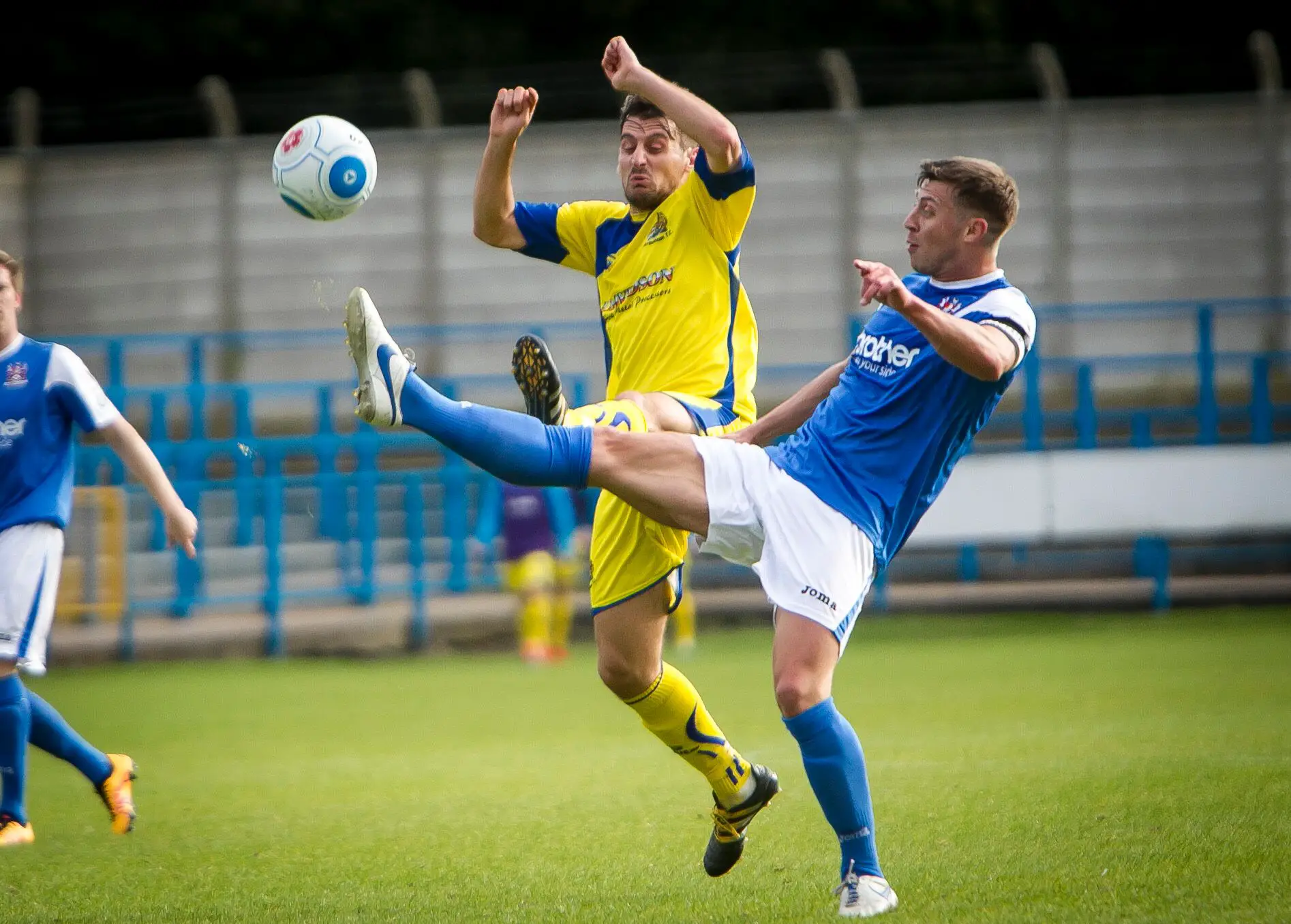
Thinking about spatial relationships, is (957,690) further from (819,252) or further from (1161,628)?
(819,252)

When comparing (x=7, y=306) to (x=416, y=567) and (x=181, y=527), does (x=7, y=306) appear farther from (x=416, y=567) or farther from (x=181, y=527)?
(x=416, y=567)

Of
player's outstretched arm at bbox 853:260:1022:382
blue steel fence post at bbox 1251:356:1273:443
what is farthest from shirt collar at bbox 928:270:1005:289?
blue steel fence post at bbox 1251:356:1273:443

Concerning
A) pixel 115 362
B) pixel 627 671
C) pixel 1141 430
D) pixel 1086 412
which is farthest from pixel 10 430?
pixel 1141 430

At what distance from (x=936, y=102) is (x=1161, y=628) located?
7942 millimetres

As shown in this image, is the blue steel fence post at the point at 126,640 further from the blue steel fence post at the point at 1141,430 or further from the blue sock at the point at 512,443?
the blue steel fence post at the point at 1141,430

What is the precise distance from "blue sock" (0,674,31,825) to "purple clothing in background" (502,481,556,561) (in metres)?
7.07

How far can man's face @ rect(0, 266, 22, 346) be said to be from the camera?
5492 mm

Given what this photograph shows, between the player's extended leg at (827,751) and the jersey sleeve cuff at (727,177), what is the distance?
1500 mm

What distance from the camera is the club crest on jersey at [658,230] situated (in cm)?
507

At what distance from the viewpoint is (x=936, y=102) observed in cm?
1811

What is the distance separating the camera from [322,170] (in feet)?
16.4

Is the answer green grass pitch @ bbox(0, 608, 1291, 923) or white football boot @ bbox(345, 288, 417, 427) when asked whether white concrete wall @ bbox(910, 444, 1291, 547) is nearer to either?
green grass pitch @ bbox(0, 608, 1291, 923)

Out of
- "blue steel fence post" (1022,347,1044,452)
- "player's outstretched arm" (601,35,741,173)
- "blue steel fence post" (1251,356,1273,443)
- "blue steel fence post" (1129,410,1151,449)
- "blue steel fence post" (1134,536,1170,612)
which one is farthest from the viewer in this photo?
"blue steel fence post" (1129,410,1151,449)

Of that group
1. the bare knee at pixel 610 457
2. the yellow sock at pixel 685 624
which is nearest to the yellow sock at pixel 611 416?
the bare knee at pixel 610 457
